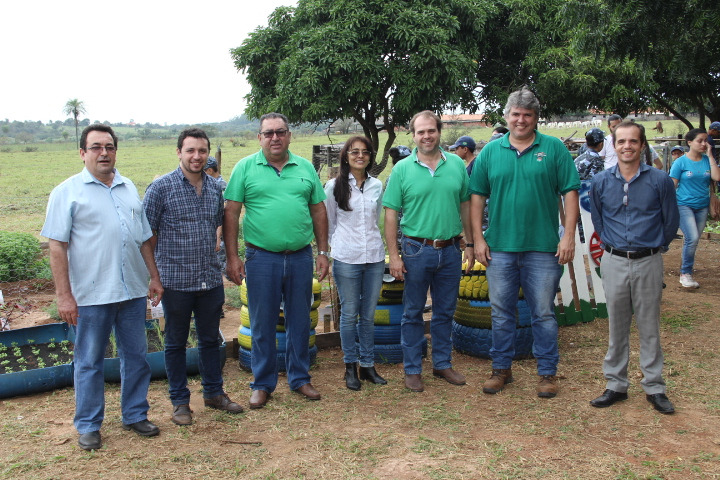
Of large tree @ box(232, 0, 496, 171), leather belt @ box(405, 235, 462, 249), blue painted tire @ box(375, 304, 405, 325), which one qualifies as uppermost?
large tree @ box(232, 0, 496, 171)

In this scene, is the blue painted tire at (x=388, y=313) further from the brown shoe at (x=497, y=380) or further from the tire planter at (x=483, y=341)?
→ the brown shoe at (x=497, y=380)

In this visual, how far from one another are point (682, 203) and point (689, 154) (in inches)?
26.3

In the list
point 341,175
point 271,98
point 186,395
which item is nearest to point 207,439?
point 186,395

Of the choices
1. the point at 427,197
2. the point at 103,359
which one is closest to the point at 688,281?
the point at 427,197

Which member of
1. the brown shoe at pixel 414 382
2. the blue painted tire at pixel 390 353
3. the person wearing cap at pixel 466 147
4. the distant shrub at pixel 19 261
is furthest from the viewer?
the distant shrub at pixel 19 261

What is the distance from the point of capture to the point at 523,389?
4891mm

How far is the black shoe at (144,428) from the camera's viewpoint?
408 cm

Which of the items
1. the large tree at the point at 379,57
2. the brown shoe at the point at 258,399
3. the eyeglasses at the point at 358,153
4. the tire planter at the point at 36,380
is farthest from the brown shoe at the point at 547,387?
the large tree at the point at 379,57

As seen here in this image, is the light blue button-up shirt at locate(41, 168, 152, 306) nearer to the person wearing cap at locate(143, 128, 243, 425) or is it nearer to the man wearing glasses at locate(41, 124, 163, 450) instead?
the man wearing glasses at locate(41, 124, 163, 450)

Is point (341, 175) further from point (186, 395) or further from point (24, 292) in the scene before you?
point (24, 292)

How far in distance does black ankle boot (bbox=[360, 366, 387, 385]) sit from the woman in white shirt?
0.11 meters

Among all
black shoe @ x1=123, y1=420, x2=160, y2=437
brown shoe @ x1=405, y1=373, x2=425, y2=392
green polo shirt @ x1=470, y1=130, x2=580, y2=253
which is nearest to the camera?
black shoe @ x1=123, y1=420, x2=160, y2=437

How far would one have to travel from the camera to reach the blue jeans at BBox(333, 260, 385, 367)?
4805 mm

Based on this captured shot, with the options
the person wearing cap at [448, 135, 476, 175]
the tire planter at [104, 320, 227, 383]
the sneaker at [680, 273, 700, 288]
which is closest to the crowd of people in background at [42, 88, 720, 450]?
the tire planter at [104, 320, 227, 383]
